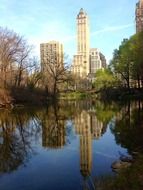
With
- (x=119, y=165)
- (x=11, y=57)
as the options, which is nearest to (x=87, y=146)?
(x=119, y=165)

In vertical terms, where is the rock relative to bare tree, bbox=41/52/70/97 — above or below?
below

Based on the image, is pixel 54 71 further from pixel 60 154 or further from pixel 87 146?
pixel 60 154

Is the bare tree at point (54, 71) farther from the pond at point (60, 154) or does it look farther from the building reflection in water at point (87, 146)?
the pond at point (60, 154)

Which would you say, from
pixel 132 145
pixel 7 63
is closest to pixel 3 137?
pixel 132 145

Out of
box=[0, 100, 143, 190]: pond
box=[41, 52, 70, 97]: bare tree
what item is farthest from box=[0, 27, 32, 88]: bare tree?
box=[0, 100, 143, 190]: pond

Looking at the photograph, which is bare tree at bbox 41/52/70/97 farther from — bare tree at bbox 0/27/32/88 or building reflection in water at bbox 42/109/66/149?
building reflection in water at bbox 42/109/66/149

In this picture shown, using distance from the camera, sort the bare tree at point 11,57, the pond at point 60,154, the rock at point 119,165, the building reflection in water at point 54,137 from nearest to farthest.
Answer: the pond at point 60,154 → the rock at point 119,165 → the building reflection in water at point 54,137 → the bare tree at point 11,57

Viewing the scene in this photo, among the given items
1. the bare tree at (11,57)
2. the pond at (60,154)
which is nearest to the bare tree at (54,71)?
the bare tree at (11,57)

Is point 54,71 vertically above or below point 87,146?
above

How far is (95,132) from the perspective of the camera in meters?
24.4

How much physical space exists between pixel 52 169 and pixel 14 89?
47210 mm

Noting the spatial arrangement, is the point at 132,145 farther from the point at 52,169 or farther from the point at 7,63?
the point at 7,63

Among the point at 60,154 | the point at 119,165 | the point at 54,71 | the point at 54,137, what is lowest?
the point at 60,154

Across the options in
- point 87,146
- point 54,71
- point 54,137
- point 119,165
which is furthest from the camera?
point 54,71
